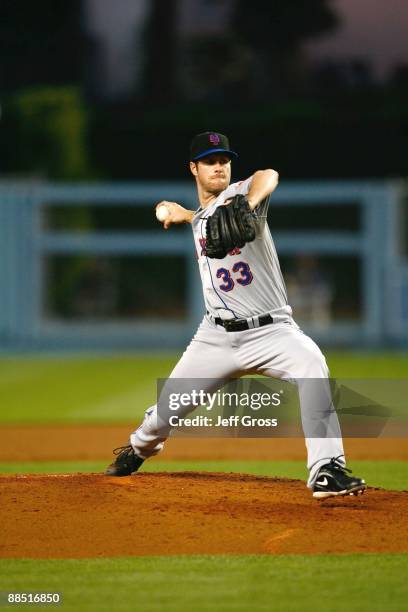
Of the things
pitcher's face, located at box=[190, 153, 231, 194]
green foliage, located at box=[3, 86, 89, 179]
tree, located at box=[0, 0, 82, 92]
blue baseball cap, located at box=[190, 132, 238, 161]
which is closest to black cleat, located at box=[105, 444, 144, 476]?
pitcher's face, located at box=[190, 153, 231, 194]

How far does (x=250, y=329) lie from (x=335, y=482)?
88 centimetres

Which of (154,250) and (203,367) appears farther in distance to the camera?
(154,250)

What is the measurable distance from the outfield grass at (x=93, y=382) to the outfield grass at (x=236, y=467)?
2.28 metres

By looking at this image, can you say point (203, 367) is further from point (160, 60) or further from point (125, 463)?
point (160, 60)

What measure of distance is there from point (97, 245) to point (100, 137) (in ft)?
21.0

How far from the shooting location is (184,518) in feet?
18.2

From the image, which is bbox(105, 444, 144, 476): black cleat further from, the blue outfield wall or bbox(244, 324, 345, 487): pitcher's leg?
the blue outfield wall

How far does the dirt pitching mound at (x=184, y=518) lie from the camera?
521 cm

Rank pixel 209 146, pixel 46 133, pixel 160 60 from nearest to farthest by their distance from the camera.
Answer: pixel 209 146 → pixel 46 133 → pixel 160 60

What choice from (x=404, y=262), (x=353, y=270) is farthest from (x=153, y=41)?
(x=404, y=262)

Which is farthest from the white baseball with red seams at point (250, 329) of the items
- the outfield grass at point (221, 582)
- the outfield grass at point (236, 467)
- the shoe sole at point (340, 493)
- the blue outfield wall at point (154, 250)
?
the blue outfield wall at point (154, 250)

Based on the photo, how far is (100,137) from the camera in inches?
957

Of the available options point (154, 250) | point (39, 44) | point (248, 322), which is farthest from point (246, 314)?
point (39, 44)

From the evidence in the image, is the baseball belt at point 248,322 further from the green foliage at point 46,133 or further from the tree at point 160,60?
the tree at point 160,60
